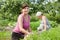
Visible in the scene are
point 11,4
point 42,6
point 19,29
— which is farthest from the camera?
point 42,6

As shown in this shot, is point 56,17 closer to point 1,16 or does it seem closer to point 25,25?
point 1,16

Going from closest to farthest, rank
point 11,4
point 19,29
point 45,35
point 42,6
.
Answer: point 45,35, point 19,29, point 11,4, point 42,6

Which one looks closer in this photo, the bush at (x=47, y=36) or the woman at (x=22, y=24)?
the bush at (x=47, y=36)

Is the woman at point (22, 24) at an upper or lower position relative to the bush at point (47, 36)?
upper

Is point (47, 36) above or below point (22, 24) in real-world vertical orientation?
Answer: below

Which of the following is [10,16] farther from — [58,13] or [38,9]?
[58,13]

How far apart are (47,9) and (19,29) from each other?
1808 cm

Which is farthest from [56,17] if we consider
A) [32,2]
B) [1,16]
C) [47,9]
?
[1,16]

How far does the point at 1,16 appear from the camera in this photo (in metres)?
24.0

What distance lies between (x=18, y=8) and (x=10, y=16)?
94cm

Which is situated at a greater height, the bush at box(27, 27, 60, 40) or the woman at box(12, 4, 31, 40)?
the woman at box(12, 4, 31, 40)

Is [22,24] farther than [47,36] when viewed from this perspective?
Yes

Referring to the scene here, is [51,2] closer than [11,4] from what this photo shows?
No

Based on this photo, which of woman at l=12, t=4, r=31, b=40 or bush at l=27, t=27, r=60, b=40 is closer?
bush at l=27, t=27, r=60, b=40
